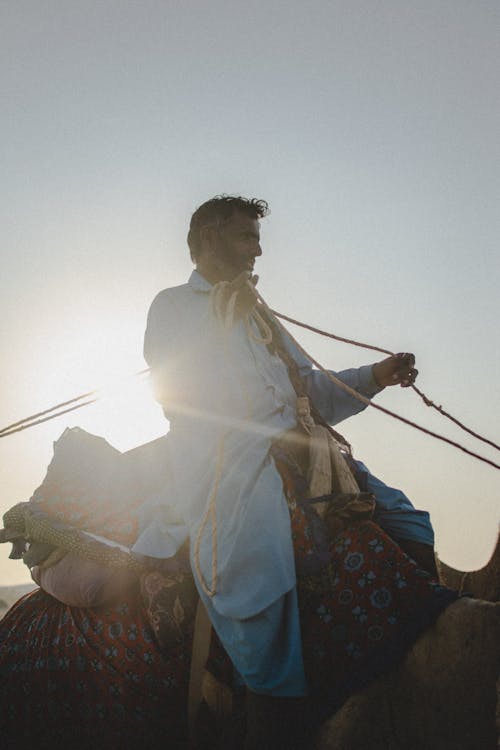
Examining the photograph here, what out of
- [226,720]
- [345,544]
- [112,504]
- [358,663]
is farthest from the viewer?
[112,504]

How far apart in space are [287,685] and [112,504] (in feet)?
5.18

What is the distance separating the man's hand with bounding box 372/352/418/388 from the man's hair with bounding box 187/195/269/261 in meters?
1.25

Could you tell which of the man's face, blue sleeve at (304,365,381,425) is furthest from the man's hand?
the man's face

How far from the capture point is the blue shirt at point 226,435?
2.13 metres

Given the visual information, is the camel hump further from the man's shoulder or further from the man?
the man's shoulder

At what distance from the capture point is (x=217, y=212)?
3.41 m

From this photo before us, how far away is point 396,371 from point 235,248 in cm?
123

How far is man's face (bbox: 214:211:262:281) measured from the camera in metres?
3.25

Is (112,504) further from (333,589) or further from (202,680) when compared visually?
(333,589)

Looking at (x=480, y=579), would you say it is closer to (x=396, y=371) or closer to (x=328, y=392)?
(x=396, y=371)

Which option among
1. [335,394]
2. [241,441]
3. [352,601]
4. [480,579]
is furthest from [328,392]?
[352,601]

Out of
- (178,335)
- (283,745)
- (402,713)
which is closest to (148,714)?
(283,745)

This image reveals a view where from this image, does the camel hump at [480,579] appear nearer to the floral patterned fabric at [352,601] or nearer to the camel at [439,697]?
the camel at [439,697]

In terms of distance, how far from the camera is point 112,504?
3.18 m
